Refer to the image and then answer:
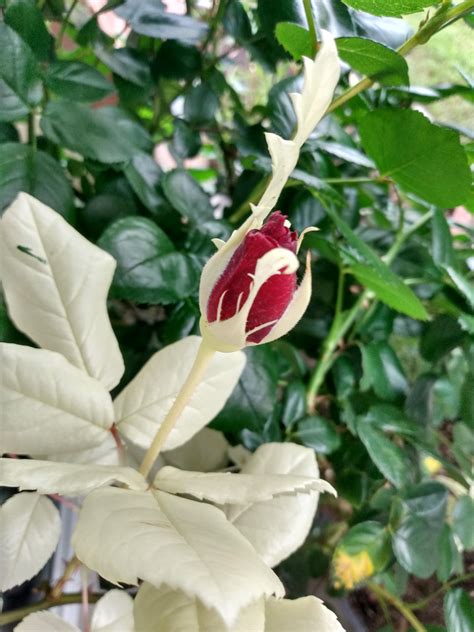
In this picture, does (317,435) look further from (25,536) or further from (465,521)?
(25,536)

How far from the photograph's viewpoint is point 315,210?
0.44 meters

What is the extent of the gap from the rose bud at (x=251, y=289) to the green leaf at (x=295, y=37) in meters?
0.16

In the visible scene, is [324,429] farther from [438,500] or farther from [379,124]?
[379,124]

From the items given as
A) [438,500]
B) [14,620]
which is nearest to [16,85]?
[14,620]

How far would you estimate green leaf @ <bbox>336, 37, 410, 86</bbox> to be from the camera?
294 mm

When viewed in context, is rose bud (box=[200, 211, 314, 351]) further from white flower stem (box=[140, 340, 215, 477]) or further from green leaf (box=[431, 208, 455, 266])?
green leaf (box=[431, 208, 455, 266])

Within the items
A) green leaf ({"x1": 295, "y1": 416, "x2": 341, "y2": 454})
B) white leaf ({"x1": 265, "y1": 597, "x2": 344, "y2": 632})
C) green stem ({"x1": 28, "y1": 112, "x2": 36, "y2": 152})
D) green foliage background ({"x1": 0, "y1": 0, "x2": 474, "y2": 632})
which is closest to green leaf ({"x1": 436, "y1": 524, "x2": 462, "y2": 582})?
green foliage background ({"x1": 0, "y1": 0, "x2": 474, "y2": 632})

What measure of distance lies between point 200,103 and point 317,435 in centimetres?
30

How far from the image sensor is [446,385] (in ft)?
1.77

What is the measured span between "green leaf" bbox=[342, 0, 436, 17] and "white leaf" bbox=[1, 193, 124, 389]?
0.18 m

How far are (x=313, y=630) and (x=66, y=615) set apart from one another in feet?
1.02

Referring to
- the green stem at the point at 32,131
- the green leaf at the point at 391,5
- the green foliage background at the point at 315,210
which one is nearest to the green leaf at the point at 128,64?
the green foliage background at the point at 315,210

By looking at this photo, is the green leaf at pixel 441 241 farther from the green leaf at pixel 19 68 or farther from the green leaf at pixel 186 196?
the green leaf at pixel 19 68

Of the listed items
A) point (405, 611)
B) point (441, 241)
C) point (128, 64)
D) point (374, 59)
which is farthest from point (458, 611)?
point (128, 64)
